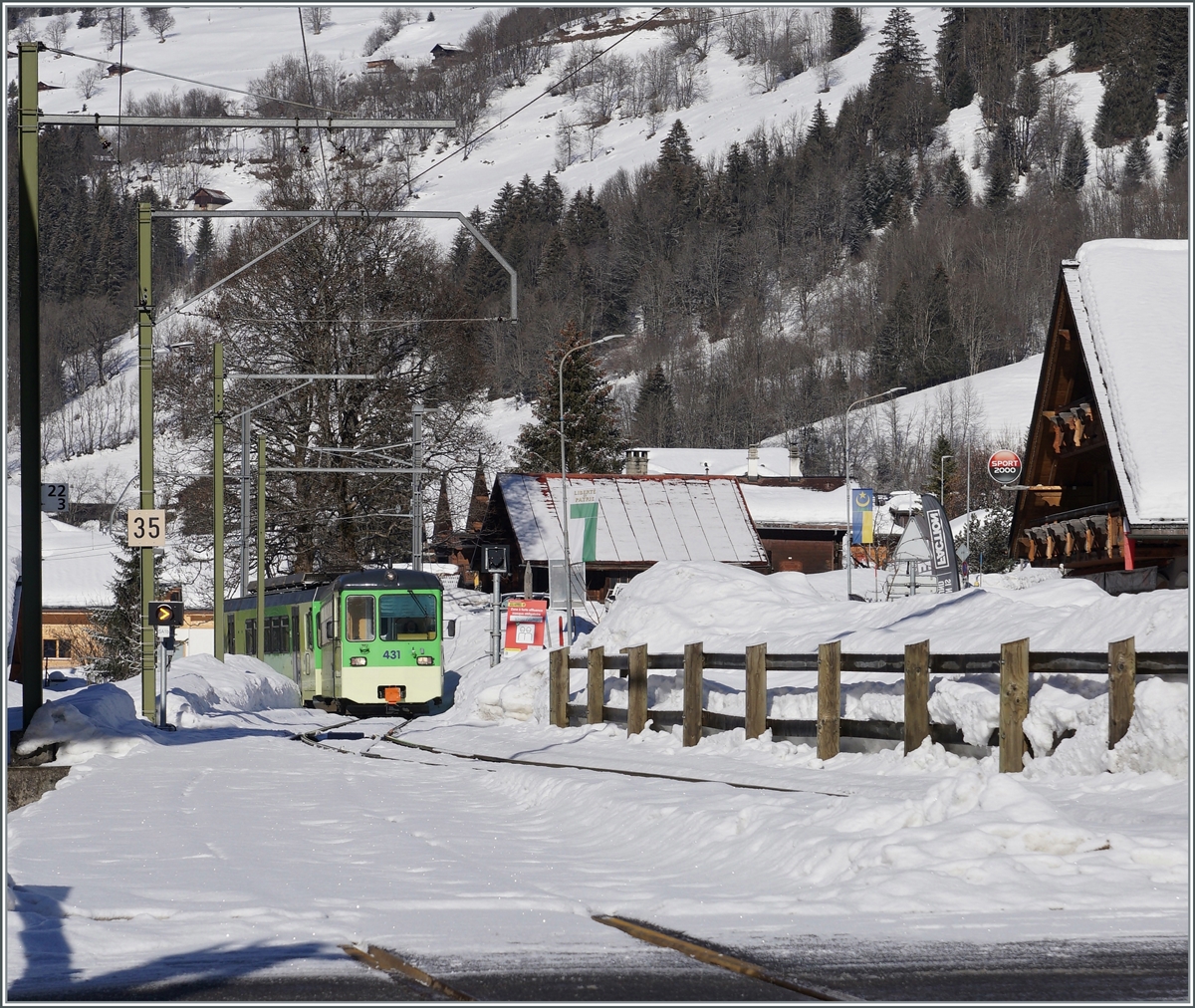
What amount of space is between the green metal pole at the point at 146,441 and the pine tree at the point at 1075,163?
169 metres

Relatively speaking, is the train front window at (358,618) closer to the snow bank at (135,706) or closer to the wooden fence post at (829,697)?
the snow bank at (135,706)

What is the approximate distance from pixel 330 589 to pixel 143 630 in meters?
9.74

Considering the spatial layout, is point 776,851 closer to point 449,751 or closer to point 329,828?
point 329,828

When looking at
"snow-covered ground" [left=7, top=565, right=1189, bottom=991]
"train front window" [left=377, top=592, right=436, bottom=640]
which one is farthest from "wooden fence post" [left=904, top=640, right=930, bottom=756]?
"train front window" [left=377, top=592, right=436, bottom=640]

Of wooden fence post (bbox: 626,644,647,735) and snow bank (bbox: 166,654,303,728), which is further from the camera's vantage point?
snow bank (bbox: 166,654,303,728)

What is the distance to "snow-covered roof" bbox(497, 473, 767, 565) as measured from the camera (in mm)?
69938

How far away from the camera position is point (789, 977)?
6.53m

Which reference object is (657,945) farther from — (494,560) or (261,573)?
(261,573)

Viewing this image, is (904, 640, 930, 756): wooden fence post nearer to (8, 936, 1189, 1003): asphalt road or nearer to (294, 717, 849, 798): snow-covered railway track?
(294, 717, 849, 798): snow-covered railway track

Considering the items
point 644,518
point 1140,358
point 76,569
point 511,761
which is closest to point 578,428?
point 644,518

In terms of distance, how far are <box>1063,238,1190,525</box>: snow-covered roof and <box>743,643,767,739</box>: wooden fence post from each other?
12.2 m

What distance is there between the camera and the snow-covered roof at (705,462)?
392 feet

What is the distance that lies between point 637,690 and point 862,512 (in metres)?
41.2

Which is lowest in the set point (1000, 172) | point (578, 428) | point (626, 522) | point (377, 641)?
point (377, 641)
